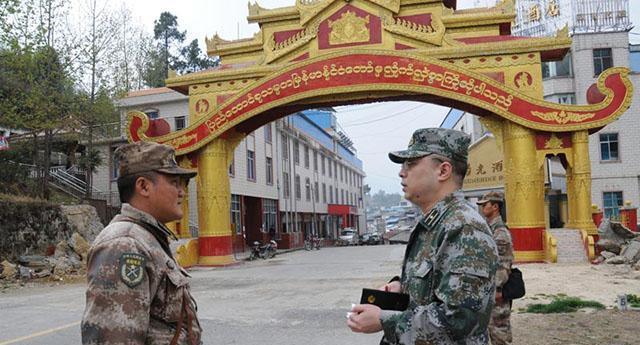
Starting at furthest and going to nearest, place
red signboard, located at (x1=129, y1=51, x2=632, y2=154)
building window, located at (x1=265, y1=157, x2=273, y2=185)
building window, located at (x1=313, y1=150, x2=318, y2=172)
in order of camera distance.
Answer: building window, located at (x1=313, y1=150, x2=318, y2=172) < building window, located at (x1=265, y1=157, x2=273, y2=185) < red signboard, located at (x1=129, y1=51, x2=632, y2=154)

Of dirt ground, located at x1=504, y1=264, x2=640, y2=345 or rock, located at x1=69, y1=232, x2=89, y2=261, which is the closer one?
dirt ground, located at x1=504, y1=264, x2=640, y2=345

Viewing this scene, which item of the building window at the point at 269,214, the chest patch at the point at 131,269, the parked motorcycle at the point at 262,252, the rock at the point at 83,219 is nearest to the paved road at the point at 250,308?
the chest patch at the point at 131,269

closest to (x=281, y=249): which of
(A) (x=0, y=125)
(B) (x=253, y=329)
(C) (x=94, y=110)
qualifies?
(C) (x=94, y=110)

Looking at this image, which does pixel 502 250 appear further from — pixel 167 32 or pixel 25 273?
pixel 167 32

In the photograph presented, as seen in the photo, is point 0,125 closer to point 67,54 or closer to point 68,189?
point 67,54

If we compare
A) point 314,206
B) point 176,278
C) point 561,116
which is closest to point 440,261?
point 176,278

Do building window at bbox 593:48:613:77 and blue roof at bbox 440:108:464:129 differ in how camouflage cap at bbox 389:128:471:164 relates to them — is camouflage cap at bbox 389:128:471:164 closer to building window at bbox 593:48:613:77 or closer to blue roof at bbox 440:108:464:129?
building window at bbox 593:48:613:77

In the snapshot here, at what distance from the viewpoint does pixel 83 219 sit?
19.0 metres

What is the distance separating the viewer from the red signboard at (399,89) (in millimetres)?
14688

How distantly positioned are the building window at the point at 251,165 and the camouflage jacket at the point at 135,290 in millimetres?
26852

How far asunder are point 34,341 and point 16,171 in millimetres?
17408

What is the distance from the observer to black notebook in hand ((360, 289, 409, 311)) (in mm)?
2322

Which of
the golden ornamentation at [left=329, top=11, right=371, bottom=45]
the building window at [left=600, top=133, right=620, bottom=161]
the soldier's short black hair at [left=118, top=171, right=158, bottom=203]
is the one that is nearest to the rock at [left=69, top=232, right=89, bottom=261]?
the golden ornamentation at [left=329, top=11, right=371, bottom=45]

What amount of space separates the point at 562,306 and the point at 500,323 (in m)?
3.85
